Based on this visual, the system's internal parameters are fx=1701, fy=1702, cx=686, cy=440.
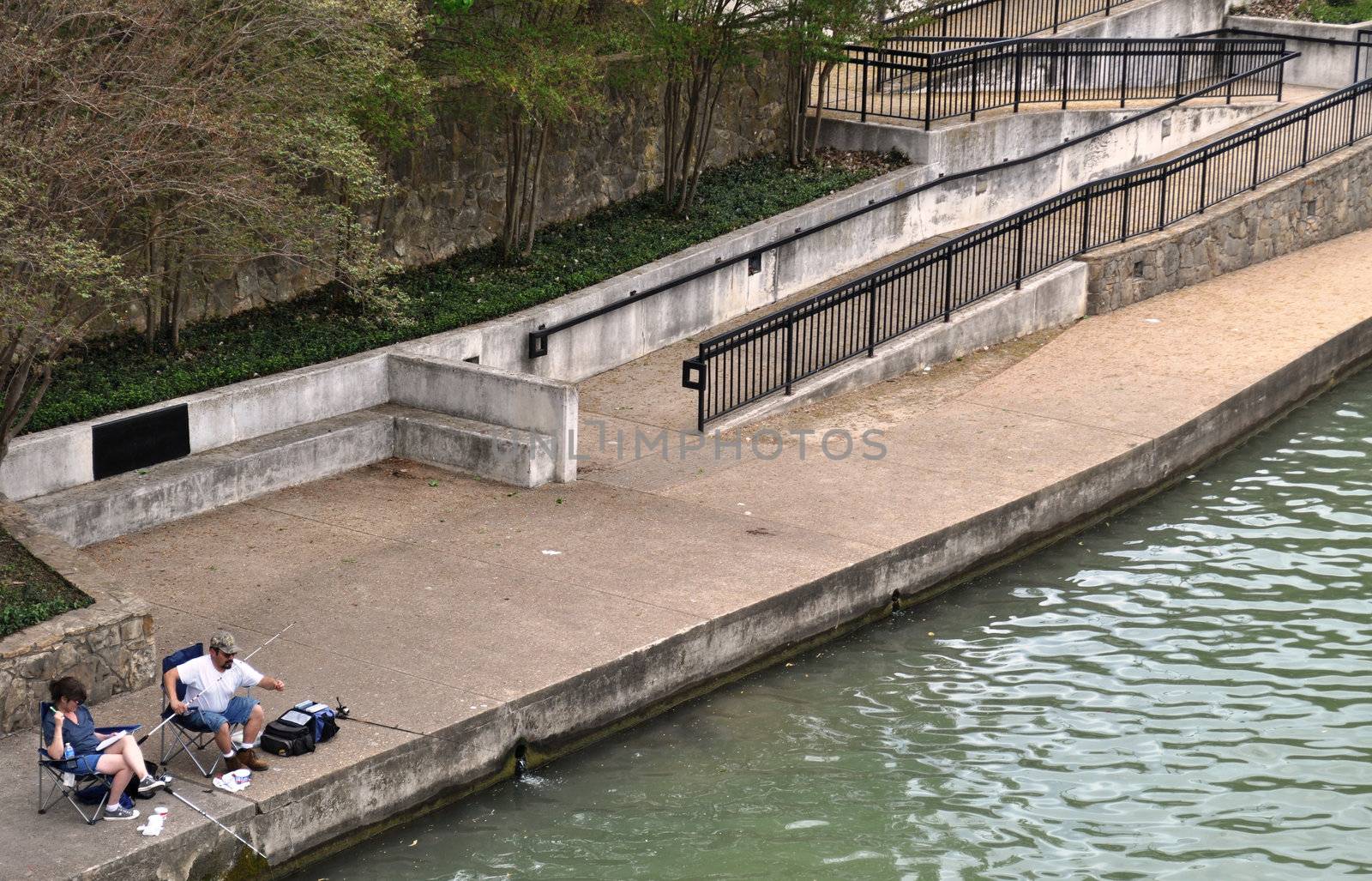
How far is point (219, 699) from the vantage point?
380 inches

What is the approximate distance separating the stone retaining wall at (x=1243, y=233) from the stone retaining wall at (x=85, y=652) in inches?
512

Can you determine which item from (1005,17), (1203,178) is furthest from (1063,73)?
(1203,178)

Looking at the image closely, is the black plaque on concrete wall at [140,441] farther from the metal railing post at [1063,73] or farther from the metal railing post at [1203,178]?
the metal railing post at [1063,73]

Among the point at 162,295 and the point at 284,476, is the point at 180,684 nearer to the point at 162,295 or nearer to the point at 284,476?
the point at 284,476

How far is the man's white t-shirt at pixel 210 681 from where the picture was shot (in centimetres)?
963

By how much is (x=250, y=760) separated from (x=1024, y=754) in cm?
489

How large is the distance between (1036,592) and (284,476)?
20.8 feet

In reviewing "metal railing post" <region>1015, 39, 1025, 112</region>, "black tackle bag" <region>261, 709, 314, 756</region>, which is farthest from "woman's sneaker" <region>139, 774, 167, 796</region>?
"metal railing post" <region>1015, 39, 1025, 112</region>

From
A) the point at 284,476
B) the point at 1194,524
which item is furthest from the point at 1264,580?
the point at 284,476

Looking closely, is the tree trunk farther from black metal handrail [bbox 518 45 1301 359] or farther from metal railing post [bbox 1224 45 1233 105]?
metal railing post [bbox 1224 45 1233 105]

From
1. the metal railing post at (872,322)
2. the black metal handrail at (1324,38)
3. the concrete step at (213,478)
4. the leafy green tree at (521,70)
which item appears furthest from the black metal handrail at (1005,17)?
the concrete step at (213,478)

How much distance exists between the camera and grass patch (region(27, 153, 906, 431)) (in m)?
14.5

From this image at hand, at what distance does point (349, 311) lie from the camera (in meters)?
17.0

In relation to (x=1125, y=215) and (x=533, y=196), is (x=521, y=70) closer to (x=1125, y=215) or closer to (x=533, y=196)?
(x=533, y=196)
